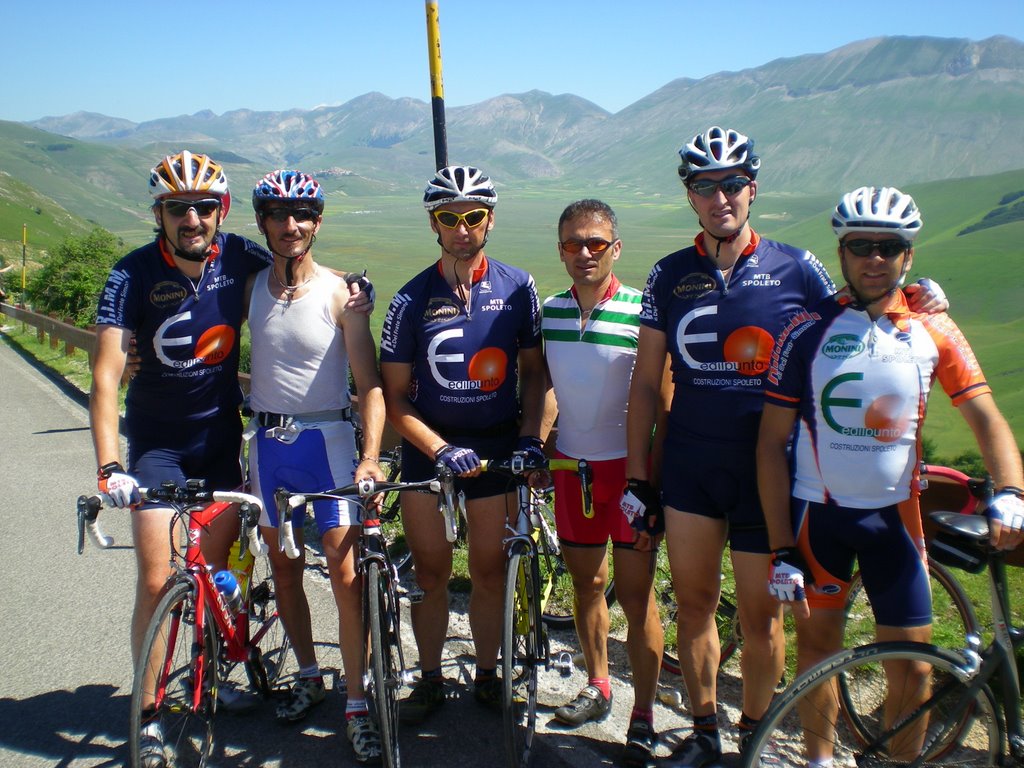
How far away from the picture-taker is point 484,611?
3.94 metres

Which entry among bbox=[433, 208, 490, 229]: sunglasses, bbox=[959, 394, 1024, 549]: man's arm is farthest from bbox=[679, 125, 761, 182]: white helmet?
bbox=[959, 394, 1024, 549]: man's arm

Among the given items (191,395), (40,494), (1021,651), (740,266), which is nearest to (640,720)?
(1021,651)

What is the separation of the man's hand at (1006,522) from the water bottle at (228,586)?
3044 millimetres

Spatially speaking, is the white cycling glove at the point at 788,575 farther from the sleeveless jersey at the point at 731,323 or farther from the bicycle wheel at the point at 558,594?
the bicycle wheel at the point at 558,594

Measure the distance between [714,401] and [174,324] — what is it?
2463mm

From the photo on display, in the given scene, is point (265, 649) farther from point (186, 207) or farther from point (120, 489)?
point (186, 207)

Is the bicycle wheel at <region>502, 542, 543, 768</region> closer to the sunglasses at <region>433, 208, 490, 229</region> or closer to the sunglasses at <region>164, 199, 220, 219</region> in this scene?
the sunglasses at <region>433, 208, 490, 229</region>

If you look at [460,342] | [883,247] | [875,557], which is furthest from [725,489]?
[460,342]

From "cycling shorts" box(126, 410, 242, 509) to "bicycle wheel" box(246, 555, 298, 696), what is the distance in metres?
0.53

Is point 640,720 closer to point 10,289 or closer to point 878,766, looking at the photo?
point 878,766

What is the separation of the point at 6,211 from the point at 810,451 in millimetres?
144356

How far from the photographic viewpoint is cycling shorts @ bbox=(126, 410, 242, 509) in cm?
378

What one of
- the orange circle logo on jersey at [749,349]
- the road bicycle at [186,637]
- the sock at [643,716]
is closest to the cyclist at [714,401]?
the orange circle logo on jersey at [749,349]

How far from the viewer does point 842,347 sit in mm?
2887
